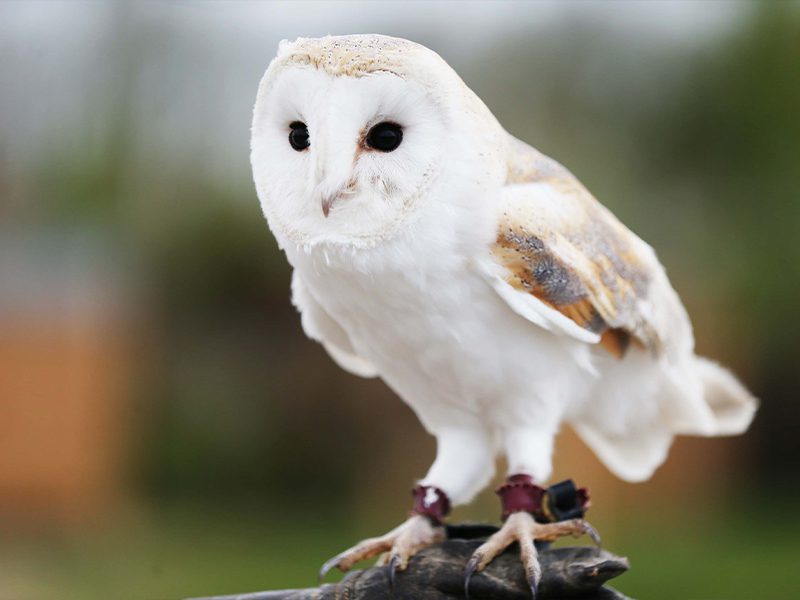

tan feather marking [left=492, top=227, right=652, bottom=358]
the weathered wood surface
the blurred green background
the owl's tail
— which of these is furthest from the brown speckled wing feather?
the blurred green background

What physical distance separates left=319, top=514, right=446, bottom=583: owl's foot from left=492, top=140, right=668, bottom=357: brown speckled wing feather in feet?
0.90

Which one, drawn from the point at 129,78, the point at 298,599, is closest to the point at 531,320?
the point at 298,599

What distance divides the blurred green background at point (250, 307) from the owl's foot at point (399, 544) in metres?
2.41

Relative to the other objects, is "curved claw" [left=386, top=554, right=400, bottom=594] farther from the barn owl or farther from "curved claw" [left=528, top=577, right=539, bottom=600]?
"curved claw" [left=528, top=577, right=539, bottom=600]

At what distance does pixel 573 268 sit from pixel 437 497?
295mm

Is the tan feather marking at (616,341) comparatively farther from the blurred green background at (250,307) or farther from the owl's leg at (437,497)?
the blurred green background at (250,307)

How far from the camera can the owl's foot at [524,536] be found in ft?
3.30

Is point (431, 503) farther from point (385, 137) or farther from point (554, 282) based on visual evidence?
point (385, 137)

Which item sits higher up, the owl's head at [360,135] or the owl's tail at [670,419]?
the owl's head at [360,135]

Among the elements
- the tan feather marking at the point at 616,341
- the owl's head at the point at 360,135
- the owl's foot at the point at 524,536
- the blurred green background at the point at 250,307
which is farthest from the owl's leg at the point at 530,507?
the blurred green background at the point at 250,307

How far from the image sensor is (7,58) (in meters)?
3.31

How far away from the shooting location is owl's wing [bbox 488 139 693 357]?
1.00 meters

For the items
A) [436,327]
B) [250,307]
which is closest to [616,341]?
[436,327]

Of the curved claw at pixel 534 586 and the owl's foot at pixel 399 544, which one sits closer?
the curved claw at pixel 534 586
